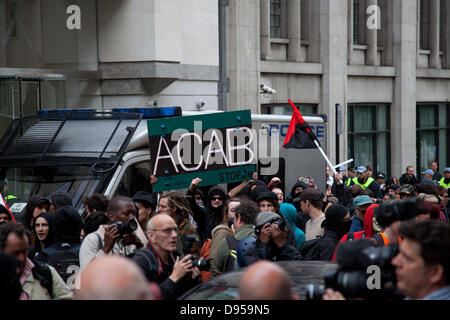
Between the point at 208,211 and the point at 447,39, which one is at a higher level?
the point at 447,39

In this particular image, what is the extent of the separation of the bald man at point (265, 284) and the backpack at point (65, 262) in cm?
366

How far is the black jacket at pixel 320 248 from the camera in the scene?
7.69 m

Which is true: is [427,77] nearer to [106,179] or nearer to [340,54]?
[340,54]

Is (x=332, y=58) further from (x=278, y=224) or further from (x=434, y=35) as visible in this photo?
(x=278, y=224)

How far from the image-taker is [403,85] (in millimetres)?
29625

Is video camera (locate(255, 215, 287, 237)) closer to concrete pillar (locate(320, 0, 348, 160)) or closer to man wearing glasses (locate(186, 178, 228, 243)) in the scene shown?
man wearing glasses (locate(186, 178, 228, 243))

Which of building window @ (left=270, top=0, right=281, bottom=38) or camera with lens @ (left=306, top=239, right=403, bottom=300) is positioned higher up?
building window @ (left=270, top=0, right=281, bottom=38)

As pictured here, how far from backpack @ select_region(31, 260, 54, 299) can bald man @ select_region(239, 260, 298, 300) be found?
7.50ft

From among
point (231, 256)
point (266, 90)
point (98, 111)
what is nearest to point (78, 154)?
point (98, 111)

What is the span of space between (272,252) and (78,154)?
14.9 ft

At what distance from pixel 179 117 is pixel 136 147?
2.69ft

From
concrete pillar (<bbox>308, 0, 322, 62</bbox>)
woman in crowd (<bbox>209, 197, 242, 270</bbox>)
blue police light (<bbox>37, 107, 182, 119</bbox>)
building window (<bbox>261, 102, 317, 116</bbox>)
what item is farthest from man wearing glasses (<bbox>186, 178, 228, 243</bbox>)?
concrete pillar (<bbox>308, 0, 322, 62</bbox>)

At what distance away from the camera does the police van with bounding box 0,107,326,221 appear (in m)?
10.6

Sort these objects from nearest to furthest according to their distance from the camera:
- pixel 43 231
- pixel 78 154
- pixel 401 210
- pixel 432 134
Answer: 1. pixel 401 210
2. pixel 43 231
3. pixel 78 154
4. pixel 432 134
